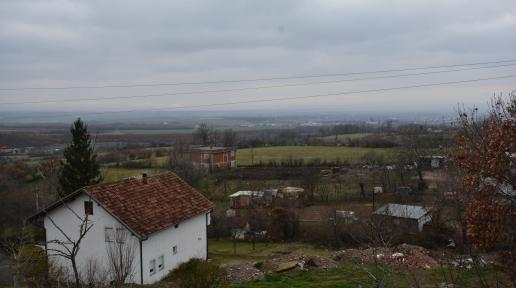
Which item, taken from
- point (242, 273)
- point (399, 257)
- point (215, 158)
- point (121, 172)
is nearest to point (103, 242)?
point (242, 273)

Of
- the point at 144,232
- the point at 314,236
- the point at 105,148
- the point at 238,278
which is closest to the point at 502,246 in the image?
the point at 238,278

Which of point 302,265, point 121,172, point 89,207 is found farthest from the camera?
point 121,172

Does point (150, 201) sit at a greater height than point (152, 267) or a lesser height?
greater

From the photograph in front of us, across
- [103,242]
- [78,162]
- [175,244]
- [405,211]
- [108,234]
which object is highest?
[78,162]

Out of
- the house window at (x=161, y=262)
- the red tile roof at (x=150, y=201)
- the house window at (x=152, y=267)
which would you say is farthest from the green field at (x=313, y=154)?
the house window at (x=152, y=267)

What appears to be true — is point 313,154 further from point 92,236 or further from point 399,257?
point 92,236

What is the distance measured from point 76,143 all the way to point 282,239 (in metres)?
18.4

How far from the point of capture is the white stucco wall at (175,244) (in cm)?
2191

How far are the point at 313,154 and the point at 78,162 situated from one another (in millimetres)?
43395

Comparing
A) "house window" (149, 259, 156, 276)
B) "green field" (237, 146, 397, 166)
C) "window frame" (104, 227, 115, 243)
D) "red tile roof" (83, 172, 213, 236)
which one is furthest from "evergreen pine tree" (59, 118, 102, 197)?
"green field" (237, 146, 397, 166)

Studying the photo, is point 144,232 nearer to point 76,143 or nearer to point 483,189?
point 483,189

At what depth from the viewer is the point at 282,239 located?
3928 centimetres

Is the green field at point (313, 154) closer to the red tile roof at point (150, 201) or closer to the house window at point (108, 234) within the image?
the red tile roof at point (150, 201)

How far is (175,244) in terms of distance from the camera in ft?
78.8
